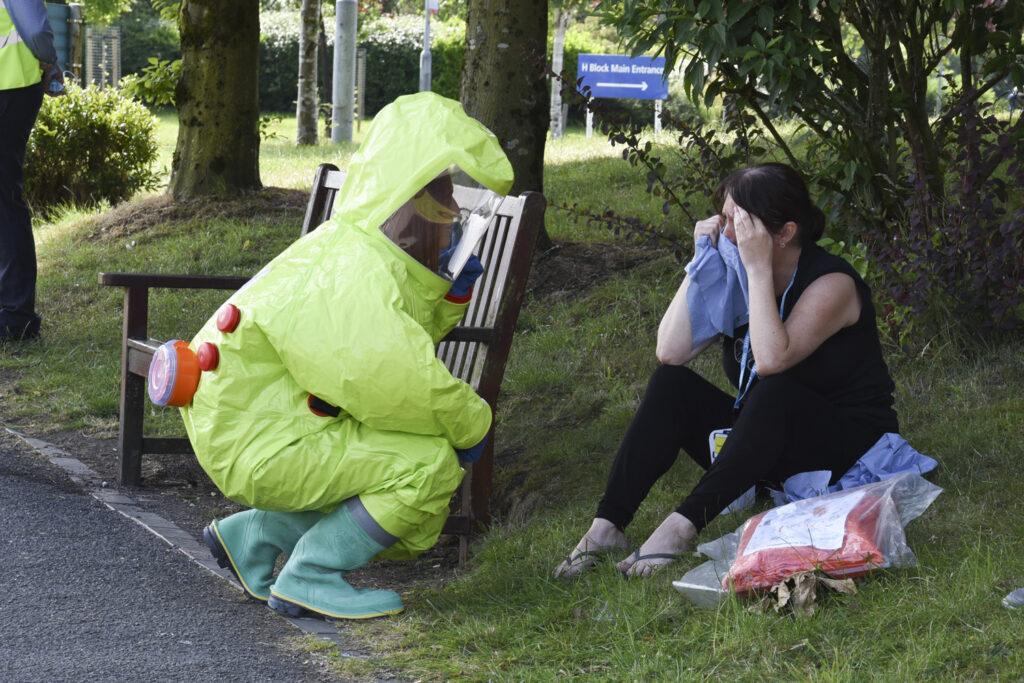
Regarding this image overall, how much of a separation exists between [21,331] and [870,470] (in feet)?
16.5

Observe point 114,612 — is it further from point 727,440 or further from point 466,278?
point 727,440

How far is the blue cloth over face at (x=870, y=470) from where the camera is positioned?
340 centimetres

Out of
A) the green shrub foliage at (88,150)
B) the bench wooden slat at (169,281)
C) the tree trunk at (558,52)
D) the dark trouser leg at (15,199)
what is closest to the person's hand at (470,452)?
the bench wooden slat at (169,281)

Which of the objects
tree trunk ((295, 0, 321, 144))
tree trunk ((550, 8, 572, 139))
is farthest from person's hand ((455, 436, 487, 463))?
tree trunk ((550, 8, 572, 139))

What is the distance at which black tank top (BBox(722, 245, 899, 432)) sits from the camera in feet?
11.5

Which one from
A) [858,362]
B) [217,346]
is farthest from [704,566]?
[217,346]

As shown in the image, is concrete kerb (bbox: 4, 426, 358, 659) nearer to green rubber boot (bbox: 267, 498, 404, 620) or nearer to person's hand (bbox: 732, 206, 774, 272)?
green rubber boot (bbox: 267, 498, 404, 620)

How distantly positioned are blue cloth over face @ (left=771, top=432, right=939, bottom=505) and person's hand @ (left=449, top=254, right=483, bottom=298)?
1.09 m

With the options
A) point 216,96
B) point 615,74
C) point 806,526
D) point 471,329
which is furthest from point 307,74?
point 806,526

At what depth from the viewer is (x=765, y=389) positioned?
10.8 feet

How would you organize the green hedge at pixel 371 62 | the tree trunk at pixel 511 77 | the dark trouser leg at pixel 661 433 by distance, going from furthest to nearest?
1. the green hedge at pixel 371 62
2. the tree trunk at pixel 511 77
3. the dark trouser leg at pixel 661 433

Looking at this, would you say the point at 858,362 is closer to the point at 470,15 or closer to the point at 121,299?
the point at 470,15

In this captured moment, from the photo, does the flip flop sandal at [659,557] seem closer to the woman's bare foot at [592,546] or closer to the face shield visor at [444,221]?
the woman's bare foot at [592,546]

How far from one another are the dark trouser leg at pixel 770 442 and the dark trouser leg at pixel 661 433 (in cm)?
22
